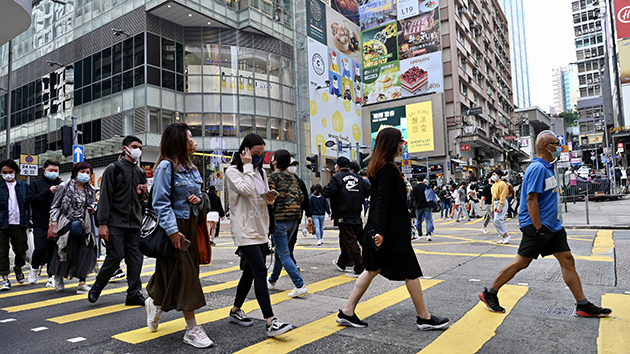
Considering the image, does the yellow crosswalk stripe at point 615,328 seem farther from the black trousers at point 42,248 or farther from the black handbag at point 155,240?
the black trousers at point 42,248

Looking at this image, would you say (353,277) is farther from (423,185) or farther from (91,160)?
(91,160)

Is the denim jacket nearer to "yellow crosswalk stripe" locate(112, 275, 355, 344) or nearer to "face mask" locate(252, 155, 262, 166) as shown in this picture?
"face mask" locate(252, 155, 262, 166)

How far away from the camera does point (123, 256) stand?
17.2 ft

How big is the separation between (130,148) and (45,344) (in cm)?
231

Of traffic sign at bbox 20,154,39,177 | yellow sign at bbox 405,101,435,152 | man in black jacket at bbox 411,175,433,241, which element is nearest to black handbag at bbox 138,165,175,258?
man in black jacket at bbox 411,175,433,241

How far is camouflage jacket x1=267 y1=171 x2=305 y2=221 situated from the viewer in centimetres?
555

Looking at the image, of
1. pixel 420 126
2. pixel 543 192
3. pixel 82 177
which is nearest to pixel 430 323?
pixel 543 192

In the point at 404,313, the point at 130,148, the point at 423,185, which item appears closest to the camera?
the point at 404,313

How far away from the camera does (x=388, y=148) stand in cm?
404

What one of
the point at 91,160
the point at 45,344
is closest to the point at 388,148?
the point at 45,344

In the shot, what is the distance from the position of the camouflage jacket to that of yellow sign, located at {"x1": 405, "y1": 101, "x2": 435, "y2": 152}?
4736cm

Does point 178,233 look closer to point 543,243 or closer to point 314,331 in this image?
point 314,331

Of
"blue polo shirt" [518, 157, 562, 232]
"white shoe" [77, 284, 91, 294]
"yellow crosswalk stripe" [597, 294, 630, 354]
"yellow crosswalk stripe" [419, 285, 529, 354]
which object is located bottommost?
"yellow crosswalk stripe" [597, 294, 630, 354]

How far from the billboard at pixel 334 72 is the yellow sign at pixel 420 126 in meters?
6.27
